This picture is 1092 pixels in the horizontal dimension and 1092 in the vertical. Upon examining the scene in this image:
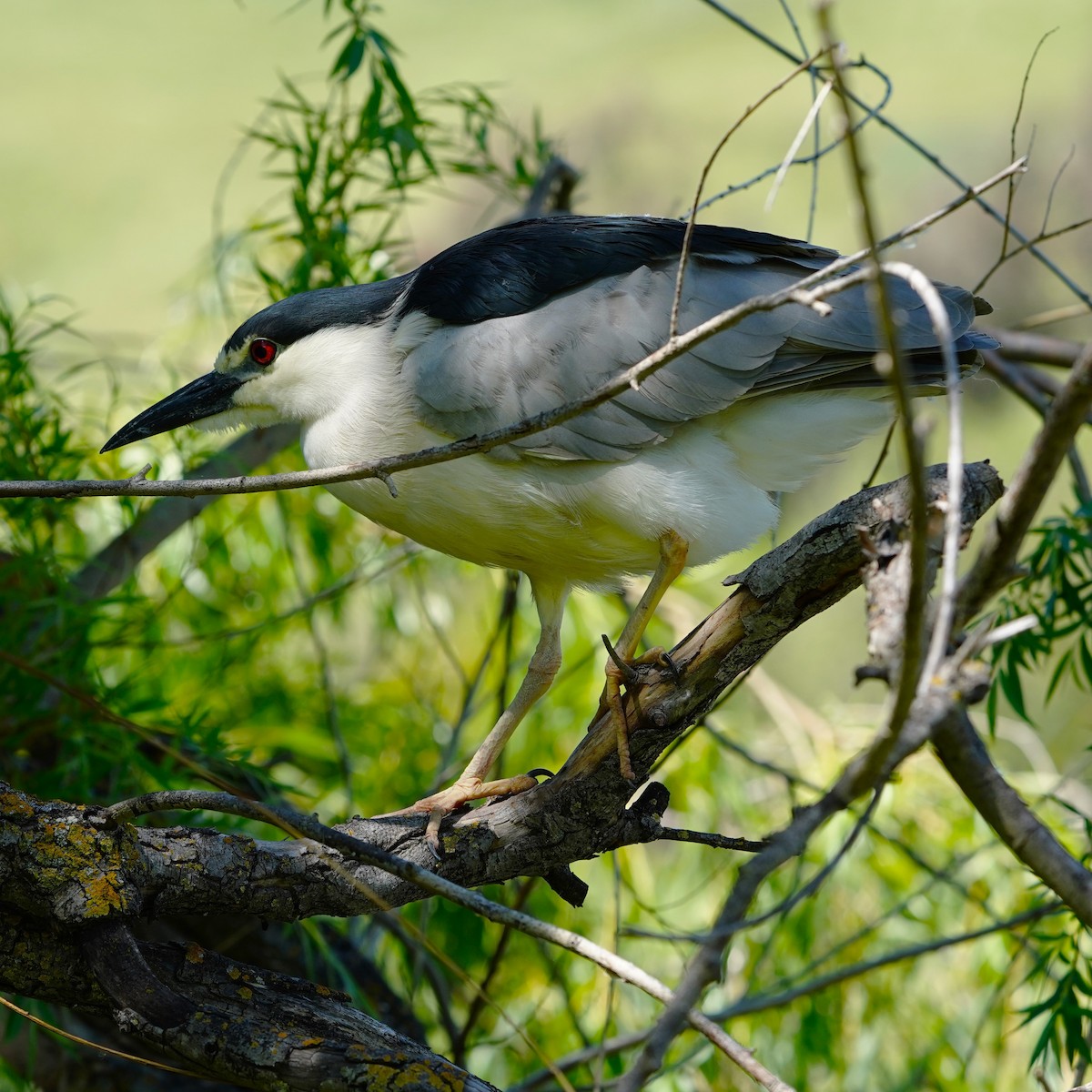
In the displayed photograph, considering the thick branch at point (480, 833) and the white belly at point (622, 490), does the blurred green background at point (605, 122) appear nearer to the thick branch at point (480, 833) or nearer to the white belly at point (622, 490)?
the white belly at point (622, 490)

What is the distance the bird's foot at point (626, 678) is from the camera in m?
1.53

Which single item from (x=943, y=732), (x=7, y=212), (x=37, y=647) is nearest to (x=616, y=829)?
(x=943, y=732)

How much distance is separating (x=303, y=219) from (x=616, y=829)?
1.71 meters

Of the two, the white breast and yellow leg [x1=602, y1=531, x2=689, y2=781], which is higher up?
the white breast

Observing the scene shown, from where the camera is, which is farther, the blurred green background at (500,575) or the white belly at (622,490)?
the blurred green background at (500,575)

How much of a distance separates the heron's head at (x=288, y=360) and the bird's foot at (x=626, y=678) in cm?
80

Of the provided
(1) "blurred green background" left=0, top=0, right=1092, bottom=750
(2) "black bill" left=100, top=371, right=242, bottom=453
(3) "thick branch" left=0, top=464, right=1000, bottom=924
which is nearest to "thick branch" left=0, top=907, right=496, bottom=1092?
(3) "thick branch" left=0, top=464, right=1000, bottom=924

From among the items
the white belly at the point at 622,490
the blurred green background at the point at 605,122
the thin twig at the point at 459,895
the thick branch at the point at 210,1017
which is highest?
the blurred green background at the point at 605,122

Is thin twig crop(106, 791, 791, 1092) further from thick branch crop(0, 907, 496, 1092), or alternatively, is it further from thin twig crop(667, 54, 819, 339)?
thin twig crop(667, 54, 819, 339)

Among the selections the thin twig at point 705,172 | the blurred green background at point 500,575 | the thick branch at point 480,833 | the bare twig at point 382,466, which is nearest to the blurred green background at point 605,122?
the blurred green background at point 500,575

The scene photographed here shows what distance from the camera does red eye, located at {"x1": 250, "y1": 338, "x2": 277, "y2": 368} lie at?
2.24 metres

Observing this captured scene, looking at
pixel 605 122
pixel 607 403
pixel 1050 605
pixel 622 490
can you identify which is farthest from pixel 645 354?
pixel 605 122

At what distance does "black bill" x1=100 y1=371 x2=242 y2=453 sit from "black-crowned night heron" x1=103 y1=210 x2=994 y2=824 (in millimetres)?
20

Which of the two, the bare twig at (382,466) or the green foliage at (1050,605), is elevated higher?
the green foliage at (1050,605)
